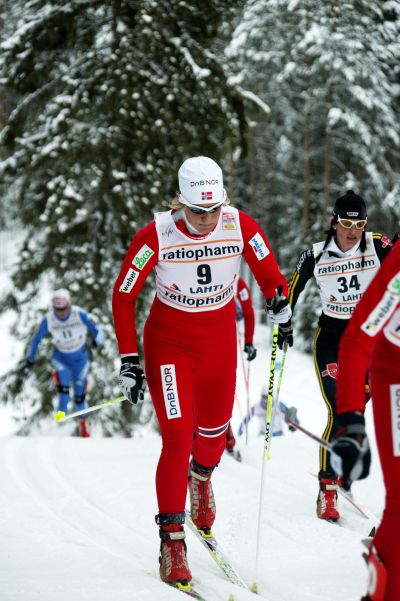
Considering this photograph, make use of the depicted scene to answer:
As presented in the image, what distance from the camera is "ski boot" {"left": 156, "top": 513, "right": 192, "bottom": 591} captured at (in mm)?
3748

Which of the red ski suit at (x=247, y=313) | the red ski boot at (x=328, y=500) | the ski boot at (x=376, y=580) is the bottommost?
the red ski suit at (x=247, y=313)

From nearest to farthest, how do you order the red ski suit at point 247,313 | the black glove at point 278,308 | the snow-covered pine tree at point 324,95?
the black glove at point 278,308 → the red ski suit at point 247,313 → the snow-covered pine tree at point 324,95

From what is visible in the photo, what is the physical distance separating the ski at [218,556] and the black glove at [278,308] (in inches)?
57.0

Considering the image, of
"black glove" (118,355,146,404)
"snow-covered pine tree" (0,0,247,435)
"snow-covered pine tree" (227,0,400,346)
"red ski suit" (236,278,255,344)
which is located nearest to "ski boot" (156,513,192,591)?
"black glove" (118,355,146,404)

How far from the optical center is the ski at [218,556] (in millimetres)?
4039

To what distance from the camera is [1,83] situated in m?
12.7

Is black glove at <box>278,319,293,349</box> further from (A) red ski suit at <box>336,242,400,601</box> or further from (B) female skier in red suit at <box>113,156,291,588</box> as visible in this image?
(A) red ski suit at <box>336,242,400,601</box>

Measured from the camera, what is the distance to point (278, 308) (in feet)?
14.3

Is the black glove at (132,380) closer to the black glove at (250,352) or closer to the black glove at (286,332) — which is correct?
the black glove at (286,332)

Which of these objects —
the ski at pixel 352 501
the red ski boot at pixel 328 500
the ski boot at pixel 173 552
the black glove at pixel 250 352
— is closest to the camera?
the ski boot at pixel 173 552

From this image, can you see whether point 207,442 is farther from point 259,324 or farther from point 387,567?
point 259,324

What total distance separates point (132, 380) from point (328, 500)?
2.32 metres

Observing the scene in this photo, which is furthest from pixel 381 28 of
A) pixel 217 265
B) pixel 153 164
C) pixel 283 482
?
pixel 217 265

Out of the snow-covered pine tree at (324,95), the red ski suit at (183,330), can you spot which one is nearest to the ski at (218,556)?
the red ski suit at (183,330)
